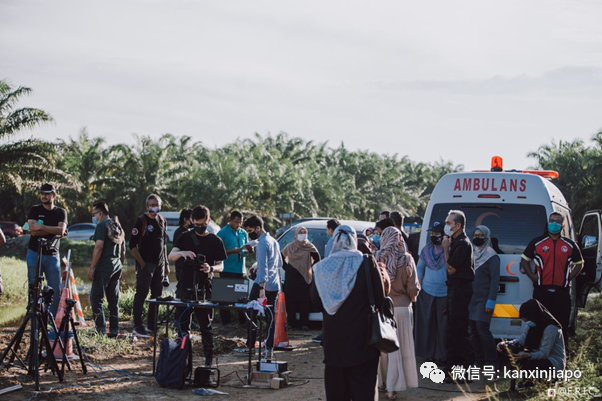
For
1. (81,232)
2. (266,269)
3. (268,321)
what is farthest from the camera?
(81,232)

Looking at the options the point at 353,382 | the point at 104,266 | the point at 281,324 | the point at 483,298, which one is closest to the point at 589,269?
the point at 483,298

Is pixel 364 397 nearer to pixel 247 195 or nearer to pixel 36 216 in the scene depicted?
pixel 36 216

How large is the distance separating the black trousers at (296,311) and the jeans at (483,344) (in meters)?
3.95

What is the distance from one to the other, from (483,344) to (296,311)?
173 inches

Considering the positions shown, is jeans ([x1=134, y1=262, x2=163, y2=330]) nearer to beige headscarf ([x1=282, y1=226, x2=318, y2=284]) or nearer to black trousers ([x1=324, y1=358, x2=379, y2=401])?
beige headscarf ([x1=282, y1=226, x2=318, y2=284])

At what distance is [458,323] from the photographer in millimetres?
8156

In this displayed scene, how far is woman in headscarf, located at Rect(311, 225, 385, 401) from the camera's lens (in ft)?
17.3

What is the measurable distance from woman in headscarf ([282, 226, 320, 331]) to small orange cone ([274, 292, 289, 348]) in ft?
4.26

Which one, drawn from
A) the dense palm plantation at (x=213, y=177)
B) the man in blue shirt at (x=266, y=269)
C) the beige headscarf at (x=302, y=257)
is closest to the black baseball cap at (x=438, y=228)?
the man in blue shirt at (x=266, y=269)

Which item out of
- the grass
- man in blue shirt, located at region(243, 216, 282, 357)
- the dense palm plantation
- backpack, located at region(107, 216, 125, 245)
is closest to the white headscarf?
man in blue shirt, located at region(243, 216, 282, 357)

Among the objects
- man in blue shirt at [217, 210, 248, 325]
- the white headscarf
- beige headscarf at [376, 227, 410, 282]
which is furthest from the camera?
man in blue shirt at [217, 210, 248, 325]

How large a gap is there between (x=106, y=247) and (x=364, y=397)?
19.6 feet

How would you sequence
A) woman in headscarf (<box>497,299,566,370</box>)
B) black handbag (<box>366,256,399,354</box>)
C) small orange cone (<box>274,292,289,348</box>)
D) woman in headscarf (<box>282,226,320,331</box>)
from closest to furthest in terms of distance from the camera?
black handbag (<box>366,256,399,354</box>)
woman in headscarf (<box>497,299,566,370</box>)
small orange cone (<box>274,292,289,348</box>)
woman in headscarf (<box>282,226,320,331</box>)

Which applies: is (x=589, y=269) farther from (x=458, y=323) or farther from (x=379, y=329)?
(x=379, y=329)
